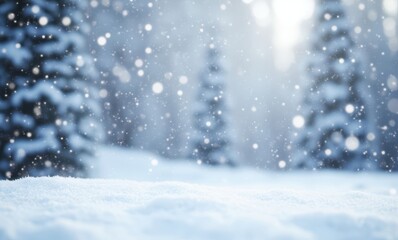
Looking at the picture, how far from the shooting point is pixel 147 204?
2088mm

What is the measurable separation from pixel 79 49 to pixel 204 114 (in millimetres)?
6984

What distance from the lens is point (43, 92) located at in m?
6.91

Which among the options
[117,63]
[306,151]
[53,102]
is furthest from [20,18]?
[117,63]

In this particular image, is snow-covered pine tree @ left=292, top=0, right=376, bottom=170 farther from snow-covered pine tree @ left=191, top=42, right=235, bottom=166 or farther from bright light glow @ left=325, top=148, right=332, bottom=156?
snow-covered pine tree @ left=191, top=42, right=235, bottom=166

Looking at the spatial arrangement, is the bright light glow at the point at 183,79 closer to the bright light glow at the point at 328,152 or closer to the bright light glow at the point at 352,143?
the bright light glow at the point at 328,152

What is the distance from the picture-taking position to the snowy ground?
1642mm

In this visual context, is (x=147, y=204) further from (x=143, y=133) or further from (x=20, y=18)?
(x=143, y=133)

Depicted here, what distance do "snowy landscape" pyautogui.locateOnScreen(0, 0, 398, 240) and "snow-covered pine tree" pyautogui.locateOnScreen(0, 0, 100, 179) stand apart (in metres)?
0.03

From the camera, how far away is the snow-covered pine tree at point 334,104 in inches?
375

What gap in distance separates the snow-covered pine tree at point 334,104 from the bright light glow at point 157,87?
1002cm

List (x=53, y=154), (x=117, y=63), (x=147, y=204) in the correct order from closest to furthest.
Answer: (x=147, y=204), (x=53, y=154), (x=117, y=63)

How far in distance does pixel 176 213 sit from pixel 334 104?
→ 30.3ft

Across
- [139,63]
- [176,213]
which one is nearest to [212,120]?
[139,63]

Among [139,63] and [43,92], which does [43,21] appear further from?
[139,63]
